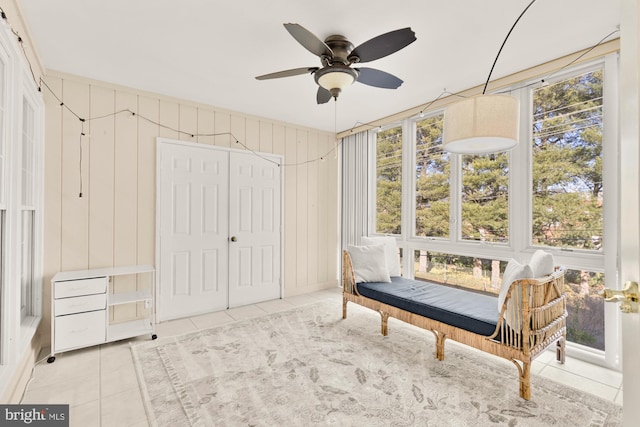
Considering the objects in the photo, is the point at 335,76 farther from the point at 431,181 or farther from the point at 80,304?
the point at 80,304

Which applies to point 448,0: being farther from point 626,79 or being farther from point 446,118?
point 626,79

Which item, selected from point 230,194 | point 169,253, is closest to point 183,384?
point 169,253

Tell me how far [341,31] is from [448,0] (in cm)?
74

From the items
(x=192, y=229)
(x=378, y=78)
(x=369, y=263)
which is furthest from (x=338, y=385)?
(x=192, y=229)

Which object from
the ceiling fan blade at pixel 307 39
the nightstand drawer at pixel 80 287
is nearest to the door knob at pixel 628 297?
the ceiling fan blade at pixel 307 39

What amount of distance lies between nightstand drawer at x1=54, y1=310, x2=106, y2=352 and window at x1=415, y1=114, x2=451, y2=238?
3.59 meters

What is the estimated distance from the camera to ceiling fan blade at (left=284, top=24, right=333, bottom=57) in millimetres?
1851

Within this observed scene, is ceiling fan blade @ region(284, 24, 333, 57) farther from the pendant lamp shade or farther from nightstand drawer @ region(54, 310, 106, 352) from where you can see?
nightstand drawer @ region(54, 310, 106, 352)

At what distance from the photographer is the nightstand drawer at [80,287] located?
8.80ft

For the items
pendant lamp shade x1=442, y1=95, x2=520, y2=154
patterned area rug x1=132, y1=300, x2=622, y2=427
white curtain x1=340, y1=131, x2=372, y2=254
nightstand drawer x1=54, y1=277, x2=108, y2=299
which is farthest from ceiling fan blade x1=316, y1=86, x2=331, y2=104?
nightstand drawer x1=54, y1=277, x2=108, y2=299

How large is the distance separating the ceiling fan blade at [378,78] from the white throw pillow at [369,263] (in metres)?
1.79

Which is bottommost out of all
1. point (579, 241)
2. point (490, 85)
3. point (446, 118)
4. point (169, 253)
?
point (169, 253)

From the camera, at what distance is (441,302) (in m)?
2.79

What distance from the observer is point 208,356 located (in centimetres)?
275
